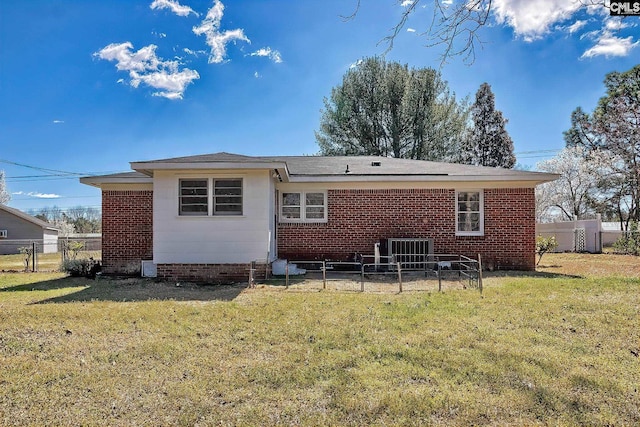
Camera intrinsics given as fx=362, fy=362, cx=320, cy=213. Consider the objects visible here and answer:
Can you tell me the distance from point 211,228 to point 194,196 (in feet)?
3.26

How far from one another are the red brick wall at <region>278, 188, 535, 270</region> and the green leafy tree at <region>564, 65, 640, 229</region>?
70.8ft

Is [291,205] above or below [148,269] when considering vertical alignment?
above

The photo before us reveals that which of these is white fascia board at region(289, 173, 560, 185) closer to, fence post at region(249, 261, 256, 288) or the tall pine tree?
fence post at region(249, 261, 256, 288)

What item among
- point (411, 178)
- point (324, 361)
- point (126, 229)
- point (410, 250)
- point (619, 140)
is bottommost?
point (324, 361)

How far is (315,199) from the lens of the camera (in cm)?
1192

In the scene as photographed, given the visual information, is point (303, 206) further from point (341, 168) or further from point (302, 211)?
point (341, 168)

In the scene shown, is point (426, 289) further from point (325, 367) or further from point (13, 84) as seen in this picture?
point (13, 84)

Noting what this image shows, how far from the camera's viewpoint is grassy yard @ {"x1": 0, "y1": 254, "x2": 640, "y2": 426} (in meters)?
3.00

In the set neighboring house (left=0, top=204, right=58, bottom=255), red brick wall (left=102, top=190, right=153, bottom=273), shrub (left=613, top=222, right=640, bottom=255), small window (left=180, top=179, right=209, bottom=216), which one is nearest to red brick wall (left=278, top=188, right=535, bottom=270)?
small window (left=180, top=179, right=209, bottom=216)

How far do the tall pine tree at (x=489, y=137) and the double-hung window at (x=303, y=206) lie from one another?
24.3 meters

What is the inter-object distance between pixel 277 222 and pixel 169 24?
8839 mm

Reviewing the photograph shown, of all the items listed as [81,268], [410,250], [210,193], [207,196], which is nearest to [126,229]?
[81,268]

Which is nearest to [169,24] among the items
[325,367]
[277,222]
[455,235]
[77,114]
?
[277,222]

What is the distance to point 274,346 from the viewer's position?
4488 millimetres
